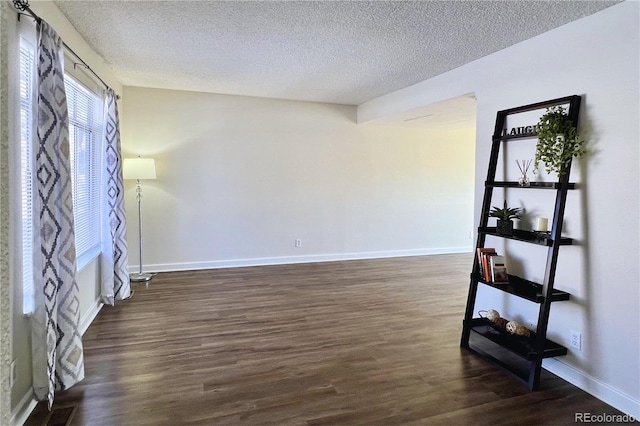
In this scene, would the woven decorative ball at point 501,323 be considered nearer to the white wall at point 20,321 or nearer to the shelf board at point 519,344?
the shelf board at point 519,344

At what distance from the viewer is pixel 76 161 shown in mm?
3334

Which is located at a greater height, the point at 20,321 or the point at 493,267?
the point at 493,267

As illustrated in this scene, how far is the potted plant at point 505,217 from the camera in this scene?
2898mm

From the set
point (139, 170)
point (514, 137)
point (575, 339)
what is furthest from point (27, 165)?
point (575, 339)

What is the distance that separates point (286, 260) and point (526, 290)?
→ 12.6 ft

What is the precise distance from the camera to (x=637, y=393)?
2.23 m

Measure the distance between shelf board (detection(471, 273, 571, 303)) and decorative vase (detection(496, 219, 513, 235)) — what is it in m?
0.39

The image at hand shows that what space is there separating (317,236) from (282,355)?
3.31 m

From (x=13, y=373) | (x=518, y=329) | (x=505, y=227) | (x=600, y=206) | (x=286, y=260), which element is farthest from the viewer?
(x=286, y=260)

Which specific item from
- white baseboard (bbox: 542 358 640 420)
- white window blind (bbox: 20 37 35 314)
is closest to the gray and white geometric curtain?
white window blind (bbox: 20 37 35 314)

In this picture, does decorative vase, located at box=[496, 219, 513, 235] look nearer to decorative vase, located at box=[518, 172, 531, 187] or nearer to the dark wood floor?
decorative vase, located at box=[518, 172, 531, 187]

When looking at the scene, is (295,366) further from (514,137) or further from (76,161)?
(76,161)

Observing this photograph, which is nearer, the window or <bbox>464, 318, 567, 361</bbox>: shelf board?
the window

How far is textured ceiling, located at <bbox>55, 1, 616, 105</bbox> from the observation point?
8.38 ft
